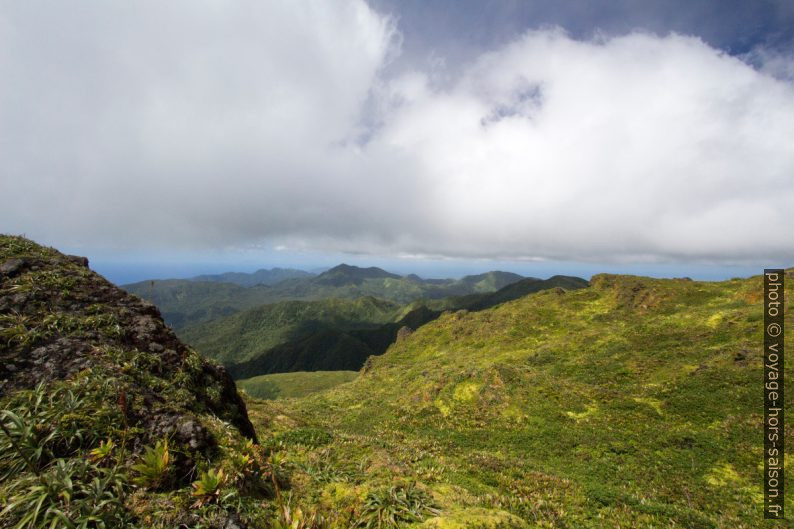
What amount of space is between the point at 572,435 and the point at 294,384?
106879mm

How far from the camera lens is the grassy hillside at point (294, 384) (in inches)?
4181

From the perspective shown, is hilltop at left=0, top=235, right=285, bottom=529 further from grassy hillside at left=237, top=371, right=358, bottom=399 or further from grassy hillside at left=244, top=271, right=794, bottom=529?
grassy hillside at left=237, top=371, right=358, bottom=399

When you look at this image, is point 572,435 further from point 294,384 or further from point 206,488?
point 294,384

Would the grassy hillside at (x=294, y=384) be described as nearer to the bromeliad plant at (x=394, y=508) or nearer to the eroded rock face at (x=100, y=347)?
the eroded rock face at (x=100, y=347)

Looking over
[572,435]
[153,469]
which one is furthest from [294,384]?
[153,469]

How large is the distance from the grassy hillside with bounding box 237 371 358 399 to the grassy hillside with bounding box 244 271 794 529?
4903 centimetres

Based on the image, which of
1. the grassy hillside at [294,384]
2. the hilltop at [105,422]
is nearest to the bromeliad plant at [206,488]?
the hilltop at [105,422]

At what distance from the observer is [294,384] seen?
11656 centimetres

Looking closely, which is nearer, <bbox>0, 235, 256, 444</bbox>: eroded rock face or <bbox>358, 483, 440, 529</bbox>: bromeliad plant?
<bbox>358, 483, 440, 529</bbox>: bromeliad plant

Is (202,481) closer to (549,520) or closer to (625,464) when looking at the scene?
(549,520)

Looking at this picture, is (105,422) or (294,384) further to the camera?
(294,384)

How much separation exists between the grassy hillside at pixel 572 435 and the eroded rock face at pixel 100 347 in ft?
13.5

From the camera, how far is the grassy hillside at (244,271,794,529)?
11.8m

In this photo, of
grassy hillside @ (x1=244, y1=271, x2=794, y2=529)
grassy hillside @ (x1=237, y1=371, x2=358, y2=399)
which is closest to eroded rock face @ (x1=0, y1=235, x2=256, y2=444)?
grassy hillside @ (x1=244, y1=271, x2=794, y2=529)
